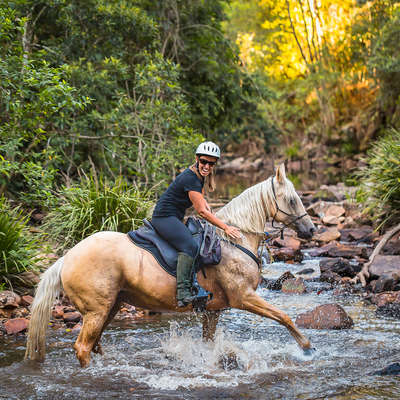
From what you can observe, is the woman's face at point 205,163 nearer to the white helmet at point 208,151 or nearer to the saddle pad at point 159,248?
the white helmet at point 208,151

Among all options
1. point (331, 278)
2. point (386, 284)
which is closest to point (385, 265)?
point (386, 284)

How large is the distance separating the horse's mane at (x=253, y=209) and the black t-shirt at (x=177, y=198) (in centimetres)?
58

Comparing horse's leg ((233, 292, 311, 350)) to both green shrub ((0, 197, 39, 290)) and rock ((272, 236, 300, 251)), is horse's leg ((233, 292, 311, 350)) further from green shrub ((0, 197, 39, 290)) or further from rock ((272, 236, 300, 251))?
rock ((272, 236, 300, 251))

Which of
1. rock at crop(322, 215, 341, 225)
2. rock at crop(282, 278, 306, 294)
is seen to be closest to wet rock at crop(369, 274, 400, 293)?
rock at crop(282, 278, 306, 294)

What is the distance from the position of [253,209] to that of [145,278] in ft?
5.53

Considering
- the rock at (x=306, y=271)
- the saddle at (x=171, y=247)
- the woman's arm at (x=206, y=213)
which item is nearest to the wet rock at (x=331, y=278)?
the rock at (x=306, y=271)

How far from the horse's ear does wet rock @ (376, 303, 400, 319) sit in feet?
11.1

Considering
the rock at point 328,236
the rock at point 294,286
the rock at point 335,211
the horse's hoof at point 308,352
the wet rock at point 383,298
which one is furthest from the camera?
the rock at point 335,211

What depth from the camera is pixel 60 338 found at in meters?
7.28

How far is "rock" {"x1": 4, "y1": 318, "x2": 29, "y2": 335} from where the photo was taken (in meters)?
7.30

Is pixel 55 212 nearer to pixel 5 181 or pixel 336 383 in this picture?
pixel 5 181

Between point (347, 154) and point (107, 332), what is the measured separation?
33294 mm

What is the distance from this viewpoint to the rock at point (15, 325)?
7301 mm

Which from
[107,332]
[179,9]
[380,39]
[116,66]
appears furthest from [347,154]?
[107,332]
